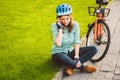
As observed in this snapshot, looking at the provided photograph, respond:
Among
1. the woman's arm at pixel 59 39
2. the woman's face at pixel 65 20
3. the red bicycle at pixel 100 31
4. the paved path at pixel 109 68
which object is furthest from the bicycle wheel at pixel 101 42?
the woman's arm at pixel 59 39

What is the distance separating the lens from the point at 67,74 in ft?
21.3

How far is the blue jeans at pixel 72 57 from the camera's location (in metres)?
6.42

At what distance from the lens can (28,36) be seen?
338 inches

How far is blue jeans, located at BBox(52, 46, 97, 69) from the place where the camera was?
6418mm

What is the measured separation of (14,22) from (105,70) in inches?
165

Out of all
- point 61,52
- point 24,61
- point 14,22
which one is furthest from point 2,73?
point 14,22

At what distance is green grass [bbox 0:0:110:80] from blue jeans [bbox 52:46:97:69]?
21 centimetres

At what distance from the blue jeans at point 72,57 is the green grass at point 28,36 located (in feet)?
0.69

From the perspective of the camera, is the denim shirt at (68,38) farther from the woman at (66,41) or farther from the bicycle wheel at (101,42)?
the bicycle wheel at (101,42)

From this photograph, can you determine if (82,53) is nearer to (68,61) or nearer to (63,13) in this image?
(68,61)

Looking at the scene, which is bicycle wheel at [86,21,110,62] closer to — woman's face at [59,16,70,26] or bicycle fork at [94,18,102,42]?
bicycle fork at [94,18,102,42]

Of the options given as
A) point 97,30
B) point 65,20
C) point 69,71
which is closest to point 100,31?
point 97,30

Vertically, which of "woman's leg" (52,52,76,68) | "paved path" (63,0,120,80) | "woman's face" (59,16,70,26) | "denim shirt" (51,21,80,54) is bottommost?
"paved path" (63,0,120,80)

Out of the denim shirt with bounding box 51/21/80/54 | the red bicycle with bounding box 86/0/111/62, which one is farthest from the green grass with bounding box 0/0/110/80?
the red bicycle with bounding box 86/0/111/62
